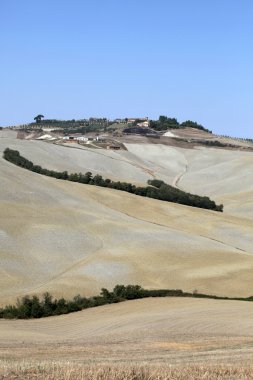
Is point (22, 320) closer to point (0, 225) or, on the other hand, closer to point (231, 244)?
point (0, 225)

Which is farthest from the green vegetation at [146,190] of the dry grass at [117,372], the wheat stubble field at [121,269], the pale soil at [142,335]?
the dry grass at [117,372]

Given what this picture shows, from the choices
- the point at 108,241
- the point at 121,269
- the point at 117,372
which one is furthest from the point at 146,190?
the point at 117,372

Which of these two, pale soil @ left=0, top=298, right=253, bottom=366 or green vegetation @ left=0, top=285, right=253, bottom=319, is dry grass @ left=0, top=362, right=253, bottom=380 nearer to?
pale soil @ left=0, top=298, right=253, bottom=366

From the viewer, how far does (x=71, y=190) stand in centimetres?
8356

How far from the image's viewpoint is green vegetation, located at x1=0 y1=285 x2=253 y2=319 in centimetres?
4106

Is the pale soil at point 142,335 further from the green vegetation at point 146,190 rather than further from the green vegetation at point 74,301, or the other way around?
the green vegetation at point 146,190

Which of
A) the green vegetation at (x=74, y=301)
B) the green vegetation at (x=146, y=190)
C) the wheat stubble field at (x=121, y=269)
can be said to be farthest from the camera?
the green vegetation at (x=146, y=190)

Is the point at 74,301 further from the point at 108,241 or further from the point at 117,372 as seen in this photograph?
the point at 117,372

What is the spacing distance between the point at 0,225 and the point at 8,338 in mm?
31631

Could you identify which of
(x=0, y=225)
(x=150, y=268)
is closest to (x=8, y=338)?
(x=150, y=268)

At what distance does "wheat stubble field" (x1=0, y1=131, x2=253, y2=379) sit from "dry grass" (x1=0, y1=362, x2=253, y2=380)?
59 centimetres

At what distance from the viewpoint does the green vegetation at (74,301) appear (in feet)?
135

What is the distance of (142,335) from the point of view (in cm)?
3069

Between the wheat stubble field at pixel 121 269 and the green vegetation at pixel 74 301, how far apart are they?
3.16 ft
